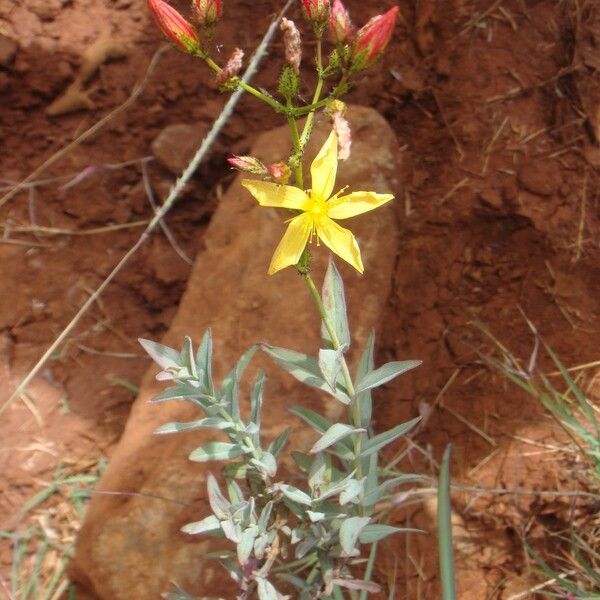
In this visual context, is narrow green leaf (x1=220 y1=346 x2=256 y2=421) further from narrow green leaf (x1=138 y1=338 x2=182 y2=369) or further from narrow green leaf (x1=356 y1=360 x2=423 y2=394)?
narrow green leaf (x1=356 y1=360 x2=423 y2=394)

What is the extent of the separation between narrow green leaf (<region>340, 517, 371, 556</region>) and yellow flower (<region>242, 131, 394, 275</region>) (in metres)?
0.56

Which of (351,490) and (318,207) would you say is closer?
(318,207)

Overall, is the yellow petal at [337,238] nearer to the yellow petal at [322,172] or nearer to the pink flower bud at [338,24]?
the yellow petal at [322,172]

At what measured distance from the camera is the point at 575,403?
2.17 m

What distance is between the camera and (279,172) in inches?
52.8

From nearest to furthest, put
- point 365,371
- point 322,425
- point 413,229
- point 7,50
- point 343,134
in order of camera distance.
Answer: point 343,134, point 365,371, point 322,425, point 413,229, point 7,50

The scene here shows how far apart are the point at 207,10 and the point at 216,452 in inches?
35.0

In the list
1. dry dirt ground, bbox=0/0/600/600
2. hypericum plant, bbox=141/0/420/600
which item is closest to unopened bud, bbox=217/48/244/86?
hypericum plant, bbox=141/0/420/600

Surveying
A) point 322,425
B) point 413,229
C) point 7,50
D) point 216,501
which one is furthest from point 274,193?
point 7,50

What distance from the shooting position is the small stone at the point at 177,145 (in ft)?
9.16

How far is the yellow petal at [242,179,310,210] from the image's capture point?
1.43m

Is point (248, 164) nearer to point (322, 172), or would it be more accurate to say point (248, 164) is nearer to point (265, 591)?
point (322, 172)

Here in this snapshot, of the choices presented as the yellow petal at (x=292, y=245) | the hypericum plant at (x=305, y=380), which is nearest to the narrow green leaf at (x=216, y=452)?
the hypericum plant at (x=305, y=380)

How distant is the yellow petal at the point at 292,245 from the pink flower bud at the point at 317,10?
360 millimetres
